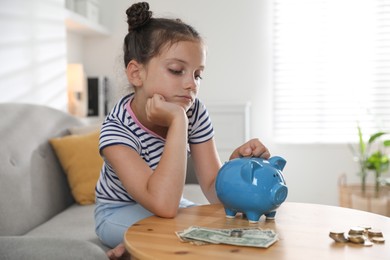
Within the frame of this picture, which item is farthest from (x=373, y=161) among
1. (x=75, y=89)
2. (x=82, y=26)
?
(x=82, y=26)

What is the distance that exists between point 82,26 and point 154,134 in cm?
246

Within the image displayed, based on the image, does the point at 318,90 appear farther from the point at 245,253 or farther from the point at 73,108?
the point at 245,253

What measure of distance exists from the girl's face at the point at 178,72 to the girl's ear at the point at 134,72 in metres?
0.07

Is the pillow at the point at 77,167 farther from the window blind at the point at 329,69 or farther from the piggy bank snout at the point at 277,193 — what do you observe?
the window blind at the point at 329,69

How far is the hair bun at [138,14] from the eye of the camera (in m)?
1.48

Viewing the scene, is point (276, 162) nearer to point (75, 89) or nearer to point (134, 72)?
point (134, 72)

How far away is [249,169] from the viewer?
118 cm

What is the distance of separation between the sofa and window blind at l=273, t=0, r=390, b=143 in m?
1.99

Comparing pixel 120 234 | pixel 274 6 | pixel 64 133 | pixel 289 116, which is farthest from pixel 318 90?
pixel 120 234

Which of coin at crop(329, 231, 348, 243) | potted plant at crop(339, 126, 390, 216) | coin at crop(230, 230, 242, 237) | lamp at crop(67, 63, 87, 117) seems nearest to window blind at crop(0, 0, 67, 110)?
lamp at crop(67, 63, 87, 117)

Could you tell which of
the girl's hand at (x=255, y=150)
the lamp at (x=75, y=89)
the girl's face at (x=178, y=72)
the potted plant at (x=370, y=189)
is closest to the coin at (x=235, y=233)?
the girl's hand at (x=255, y=150)

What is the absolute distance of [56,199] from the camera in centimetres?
227

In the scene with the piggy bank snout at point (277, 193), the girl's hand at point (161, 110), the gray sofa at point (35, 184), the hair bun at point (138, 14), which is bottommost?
the gray sofa at point (35, 184)

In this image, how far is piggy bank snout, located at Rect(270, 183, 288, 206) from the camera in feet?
3.83
